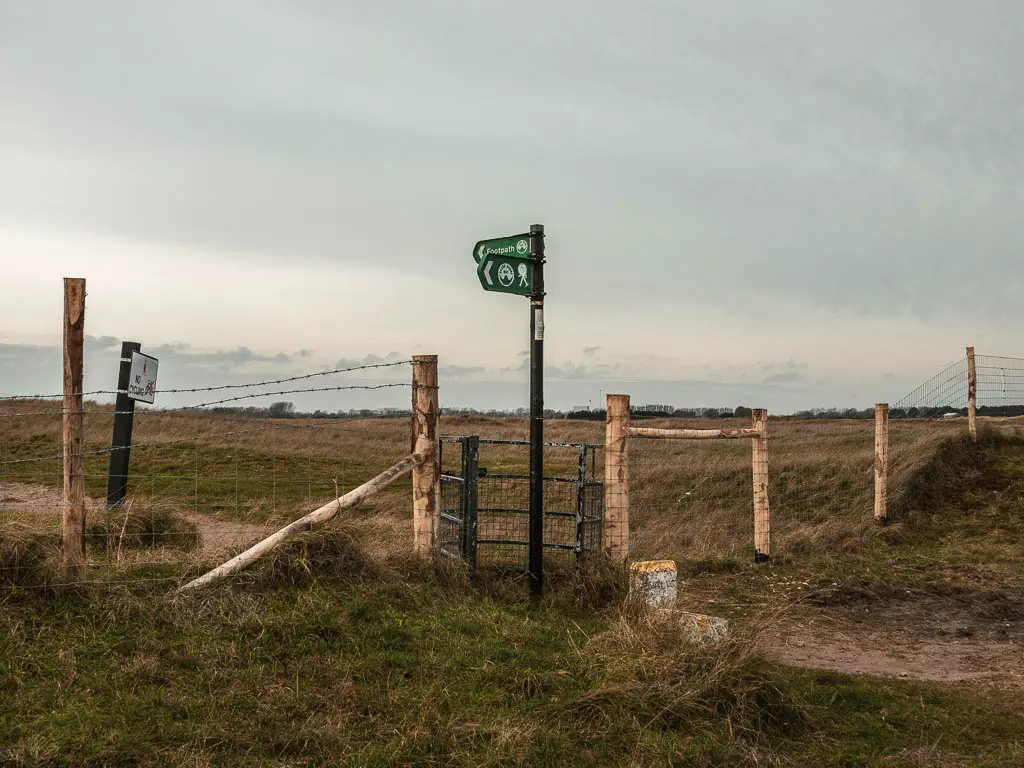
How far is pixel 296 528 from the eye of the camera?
708cm

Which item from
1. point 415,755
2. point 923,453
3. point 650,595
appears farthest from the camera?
point 923,453

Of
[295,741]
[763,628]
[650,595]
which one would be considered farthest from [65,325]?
[763,628]

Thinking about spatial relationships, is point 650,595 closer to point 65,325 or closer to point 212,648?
point 212,648

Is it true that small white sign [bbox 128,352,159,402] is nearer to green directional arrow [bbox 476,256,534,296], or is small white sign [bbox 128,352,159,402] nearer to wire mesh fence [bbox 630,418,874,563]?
green directional arrow [bbox 476,256,534,296]

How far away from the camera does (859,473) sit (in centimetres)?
1581

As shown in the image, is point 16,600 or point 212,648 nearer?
point 212,648

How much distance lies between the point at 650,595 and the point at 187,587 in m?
3.69

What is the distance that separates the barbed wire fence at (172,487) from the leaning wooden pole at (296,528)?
0.29 metres

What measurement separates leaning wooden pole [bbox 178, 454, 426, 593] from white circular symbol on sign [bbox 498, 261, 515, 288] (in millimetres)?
1771

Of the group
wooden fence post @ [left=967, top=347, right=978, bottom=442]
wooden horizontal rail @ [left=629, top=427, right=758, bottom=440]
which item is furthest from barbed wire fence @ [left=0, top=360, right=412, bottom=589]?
wooden fence post @ [left=967, top=347, right=978, bottom=442]

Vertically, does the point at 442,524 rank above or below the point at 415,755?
above

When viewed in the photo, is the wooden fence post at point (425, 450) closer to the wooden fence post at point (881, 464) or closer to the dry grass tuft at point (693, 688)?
the dry grass tuft at point (693, 688)

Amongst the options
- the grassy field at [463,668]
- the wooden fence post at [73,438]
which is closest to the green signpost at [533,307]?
the grassy field at [463,668]

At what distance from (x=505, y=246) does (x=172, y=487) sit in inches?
493
